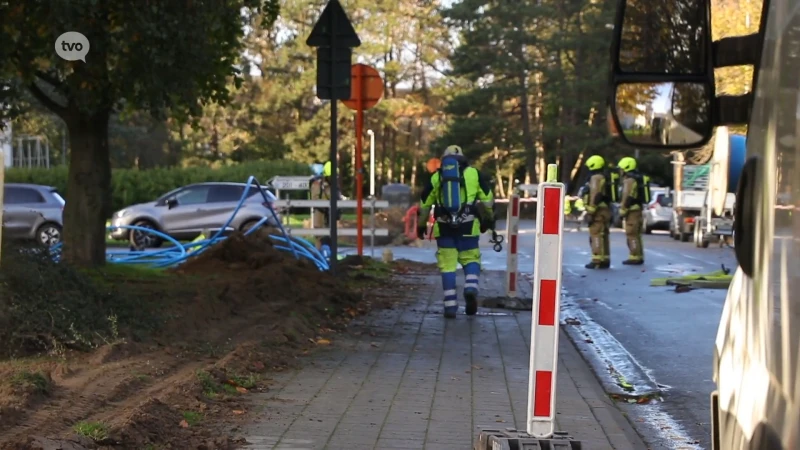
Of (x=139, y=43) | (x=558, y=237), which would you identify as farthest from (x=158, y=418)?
(x=139, y=43)

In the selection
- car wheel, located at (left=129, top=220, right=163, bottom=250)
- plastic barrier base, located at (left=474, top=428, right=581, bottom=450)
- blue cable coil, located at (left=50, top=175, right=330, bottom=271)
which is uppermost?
plastic barrier base, located at (left=474, top=428, right=581, bottom=450)

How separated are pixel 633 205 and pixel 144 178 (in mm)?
30682

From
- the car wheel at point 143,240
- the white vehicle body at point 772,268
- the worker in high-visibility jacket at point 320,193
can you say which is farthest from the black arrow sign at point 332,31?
the car wheel at point 143,240

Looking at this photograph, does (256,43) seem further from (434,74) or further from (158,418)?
(158,418)

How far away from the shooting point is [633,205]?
2206 cm

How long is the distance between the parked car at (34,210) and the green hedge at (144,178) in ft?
53.9

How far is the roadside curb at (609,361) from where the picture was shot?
29.6 feet

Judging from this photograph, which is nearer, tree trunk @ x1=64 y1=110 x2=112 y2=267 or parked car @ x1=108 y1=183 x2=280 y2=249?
tree trunk @ x1=64 y1=110 x2=112 y2=267

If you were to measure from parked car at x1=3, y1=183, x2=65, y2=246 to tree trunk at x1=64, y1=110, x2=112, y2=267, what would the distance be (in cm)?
1498

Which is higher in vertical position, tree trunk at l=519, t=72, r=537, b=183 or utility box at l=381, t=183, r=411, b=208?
tree trunk at l=519, t=72, r=537, b=183

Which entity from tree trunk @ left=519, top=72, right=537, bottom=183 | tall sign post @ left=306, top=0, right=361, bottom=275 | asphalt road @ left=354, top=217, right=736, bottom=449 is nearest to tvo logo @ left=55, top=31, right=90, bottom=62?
tall sign post @ left=306, top=0, right=361, bottom=275

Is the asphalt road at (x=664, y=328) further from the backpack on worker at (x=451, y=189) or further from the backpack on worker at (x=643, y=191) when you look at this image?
the backpack on worker at (x=451, y=189)

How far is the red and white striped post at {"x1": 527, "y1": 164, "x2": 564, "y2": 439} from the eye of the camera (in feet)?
16.1

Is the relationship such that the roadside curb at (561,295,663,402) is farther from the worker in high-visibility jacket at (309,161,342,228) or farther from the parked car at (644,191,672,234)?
the parked car at (644,191,672,234)
